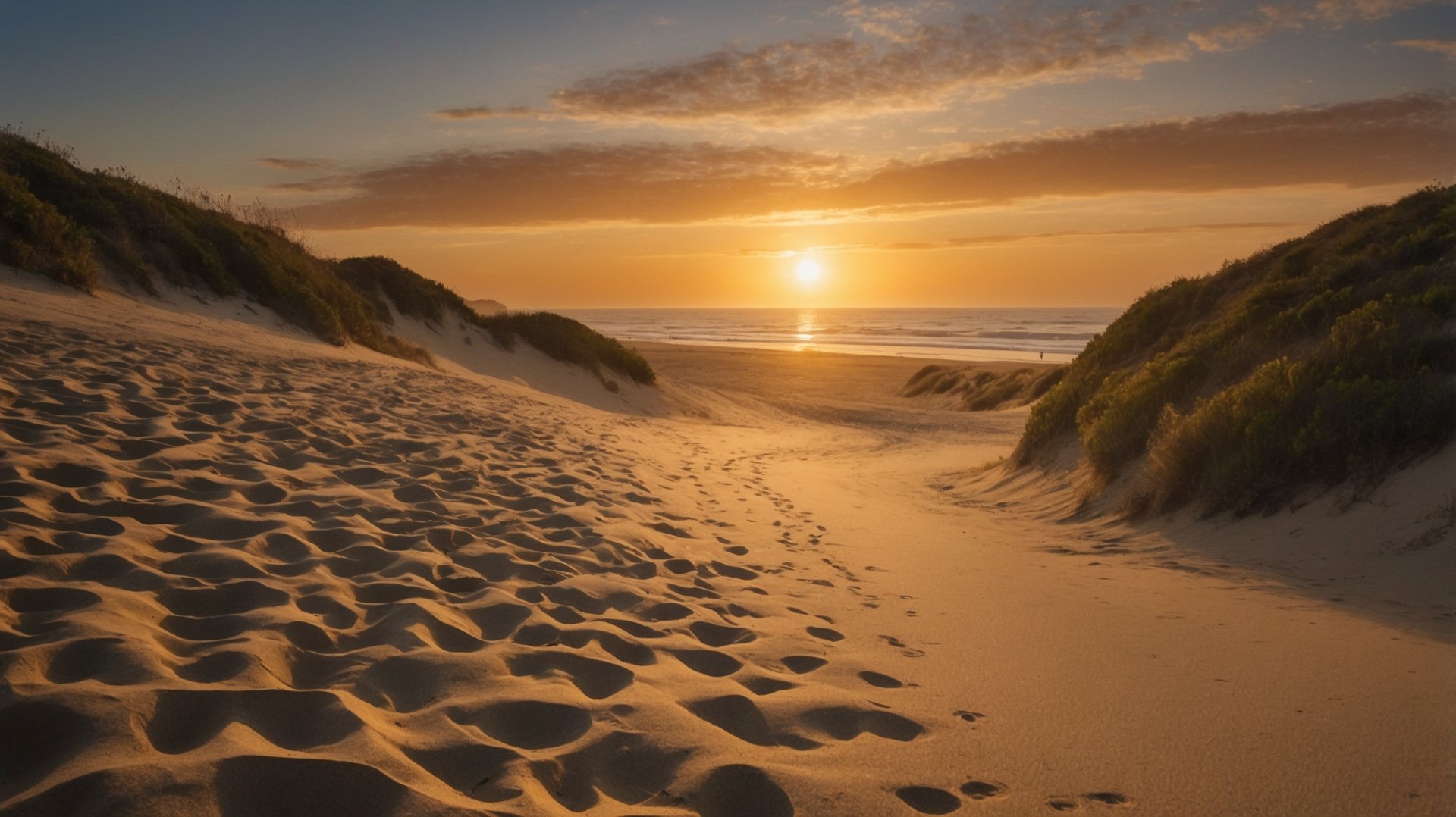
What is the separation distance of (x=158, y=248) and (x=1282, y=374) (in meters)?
15.3

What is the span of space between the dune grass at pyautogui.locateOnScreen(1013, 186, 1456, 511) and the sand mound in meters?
3.71

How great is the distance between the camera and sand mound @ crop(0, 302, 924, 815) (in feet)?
7.25

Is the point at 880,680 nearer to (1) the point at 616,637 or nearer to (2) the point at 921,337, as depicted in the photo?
(1) the point at 616,637

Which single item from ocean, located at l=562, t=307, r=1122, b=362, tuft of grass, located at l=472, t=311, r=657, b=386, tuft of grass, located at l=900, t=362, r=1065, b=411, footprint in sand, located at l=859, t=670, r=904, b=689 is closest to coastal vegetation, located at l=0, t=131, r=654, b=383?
tuft of grass, located at l=472, t=311, r=657, b=386

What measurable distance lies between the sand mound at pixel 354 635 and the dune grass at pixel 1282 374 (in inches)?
146

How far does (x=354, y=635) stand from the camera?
3199 millimetres

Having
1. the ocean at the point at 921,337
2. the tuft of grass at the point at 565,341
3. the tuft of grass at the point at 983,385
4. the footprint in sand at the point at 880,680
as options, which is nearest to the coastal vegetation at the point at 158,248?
the tuft of grass at the point at 565,341

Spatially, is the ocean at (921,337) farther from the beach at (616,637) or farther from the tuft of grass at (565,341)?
the beach at (616,637)

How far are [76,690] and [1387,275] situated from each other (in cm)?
1037

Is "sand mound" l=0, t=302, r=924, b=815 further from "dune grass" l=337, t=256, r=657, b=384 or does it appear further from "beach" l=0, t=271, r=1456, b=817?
"dune grass" l=337, t=256, r=657, b=384

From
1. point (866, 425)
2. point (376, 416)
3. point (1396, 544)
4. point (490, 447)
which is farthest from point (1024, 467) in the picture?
point (866, 425)

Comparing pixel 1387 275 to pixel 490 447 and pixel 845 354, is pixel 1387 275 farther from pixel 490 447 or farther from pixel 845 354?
pixel 845 354

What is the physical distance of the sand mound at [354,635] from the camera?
2.21m

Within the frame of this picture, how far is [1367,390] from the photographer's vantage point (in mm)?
6125
